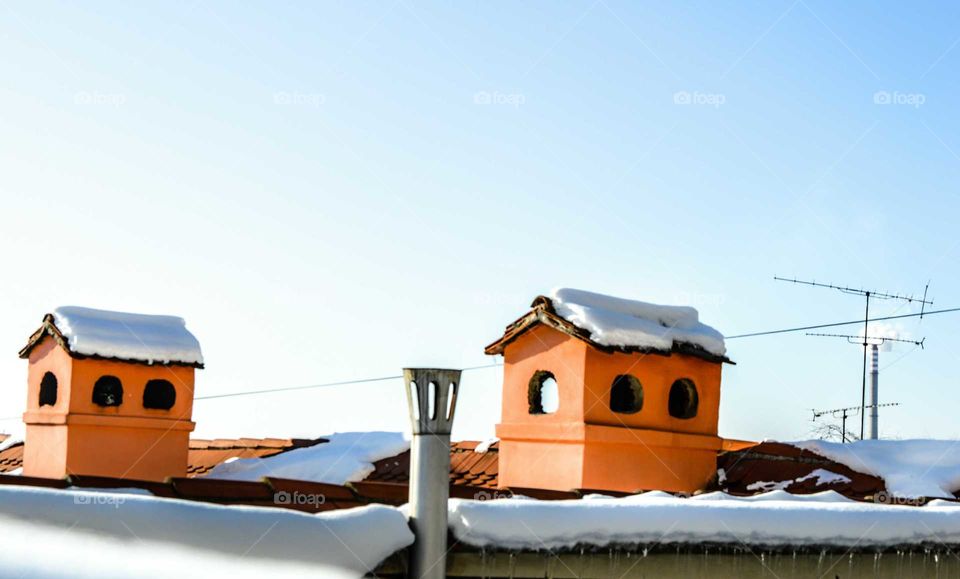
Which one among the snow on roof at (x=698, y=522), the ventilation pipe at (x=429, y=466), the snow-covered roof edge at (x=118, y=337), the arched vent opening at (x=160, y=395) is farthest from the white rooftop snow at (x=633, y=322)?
the arched vent opening at (x=160, y=395)

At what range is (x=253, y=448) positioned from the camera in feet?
46.1

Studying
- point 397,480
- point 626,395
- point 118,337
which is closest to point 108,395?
point 118,337

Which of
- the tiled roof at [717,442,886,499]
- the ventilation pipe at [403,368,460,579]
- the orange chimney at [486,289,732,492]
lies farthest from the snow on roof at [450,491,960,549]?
the orange chimney at [486,289,732,492]

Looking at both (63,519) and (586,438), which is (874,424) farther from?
(63,519)

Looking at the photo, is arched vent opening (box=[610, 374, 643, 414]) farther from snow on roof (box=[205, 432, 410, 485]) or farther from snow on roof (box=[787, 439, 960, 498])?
snow on roof (box=[205, 432, 410, 485])

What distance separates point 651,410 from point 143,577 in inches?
244

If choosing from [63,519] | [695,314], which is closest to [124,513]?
[63,519]

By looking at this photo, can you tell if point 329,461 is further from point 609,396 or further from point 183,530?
point 183,530

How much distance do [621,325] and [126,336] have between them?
21.9ft

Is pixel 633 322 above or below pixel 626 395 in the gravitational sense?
above

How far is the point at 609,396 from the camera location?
9.59 m

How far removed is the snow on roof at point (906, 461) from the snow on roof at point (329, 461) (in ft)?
15.6

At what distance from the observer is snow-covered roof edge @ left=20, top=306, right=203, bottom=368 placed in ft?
42.7

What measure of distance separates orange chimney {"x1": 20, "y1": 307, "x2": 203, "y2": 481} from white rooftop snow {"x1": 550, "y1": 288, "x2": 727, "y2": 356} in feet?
19.2
